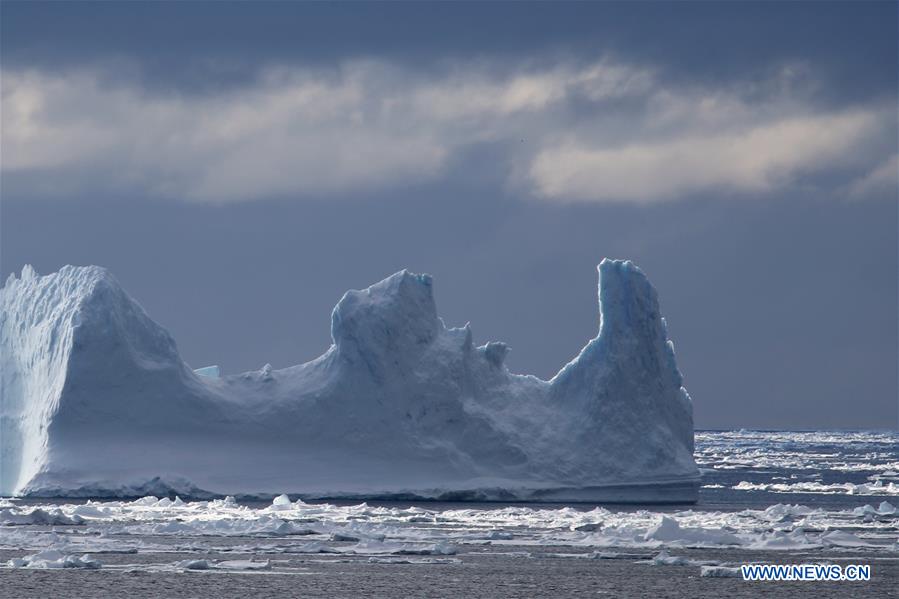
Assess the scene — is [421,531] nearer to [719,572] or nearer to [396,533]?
[396,533]

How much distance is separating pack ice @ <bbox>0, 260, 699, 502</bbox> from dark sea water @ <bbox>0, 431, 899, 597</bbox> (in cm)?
90

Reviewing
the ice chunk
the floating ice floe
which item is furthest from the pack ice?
the ice chunk

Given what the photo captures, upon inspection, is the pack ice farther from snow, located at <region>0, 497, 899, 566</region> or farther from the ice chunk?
the ice chunk

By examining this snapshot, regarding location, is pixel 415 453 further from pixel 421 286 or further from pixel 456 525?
pixel 456 525

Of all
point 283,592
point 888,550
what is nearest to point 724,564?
point 888,550

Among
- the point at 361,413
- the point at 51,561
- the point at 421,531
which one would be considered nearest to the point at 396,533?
the point at 421,531

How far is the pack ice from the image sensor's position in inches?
1368

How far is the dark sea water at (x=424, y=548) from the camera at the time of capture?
18562 millimetres

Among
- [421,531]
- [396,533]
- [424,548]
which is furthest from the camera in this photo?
Result: [421,531]

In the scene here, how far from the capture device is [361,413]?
35812mm

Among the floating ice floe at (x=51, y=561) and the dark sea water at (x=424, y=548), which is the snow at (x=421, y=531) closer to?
the dark sea water at (x=424, y=548)

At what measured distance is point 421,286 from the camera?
3669 cm

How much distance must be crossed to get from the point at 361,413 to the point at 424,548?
13179mm

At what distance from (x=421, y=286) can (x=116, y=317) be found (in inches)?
281
